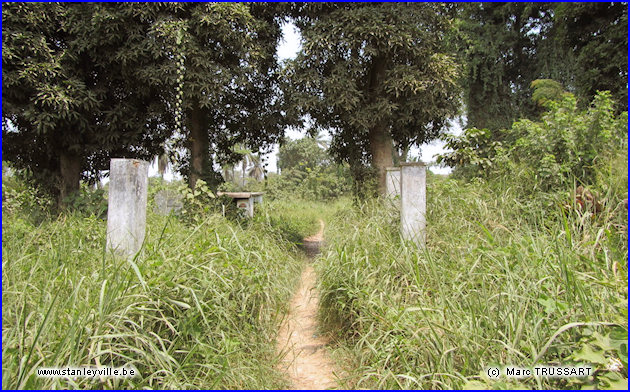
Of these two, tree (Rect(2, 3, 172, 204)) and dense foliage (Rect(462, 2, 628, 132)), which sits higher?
dense foliage (Rect(462, 2, 628, 132))

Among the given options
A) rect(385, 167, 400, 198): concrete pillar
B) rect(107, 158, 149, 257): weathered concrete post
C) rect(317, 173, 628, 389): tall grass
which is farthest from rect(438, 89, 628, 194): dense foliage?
rect(107, 158, 149, 257): weathered concrete post

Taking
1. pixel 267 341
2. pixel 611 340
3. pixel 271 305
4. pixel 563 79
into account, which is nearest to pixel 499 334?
pixel 611 340

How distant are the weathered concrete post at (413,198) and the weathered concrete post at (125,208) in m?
2.33

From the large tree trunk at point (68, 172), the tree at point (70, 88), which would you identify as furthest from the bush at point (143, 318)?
the large tree trunk at point (68, 172)

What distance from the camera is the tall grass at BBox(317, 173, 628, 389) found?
1.81 meters

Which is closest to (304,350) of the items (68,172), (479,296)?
(479,296)

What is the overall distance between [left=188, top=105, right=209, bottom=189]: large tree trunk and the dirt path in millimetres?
3590

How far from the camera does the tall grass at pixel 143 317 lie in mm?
1742

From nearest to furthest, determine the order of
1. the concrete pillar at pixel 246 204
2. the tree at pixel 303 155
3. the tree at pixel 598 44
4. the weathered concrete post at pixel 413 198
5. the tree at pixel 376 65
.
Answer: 1. the weathered concrete post at pixel 413 198
2. the tree at pixel 376 65
3. the concrete pillar at pixel 246 204
4. the tree at pixel 598 44
5. the tree at pixel 303 155

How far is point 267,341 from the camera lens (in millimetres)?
2660

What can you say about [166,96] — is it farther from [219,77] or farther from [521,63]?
[521,63]

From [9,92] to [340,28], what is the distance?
480cm

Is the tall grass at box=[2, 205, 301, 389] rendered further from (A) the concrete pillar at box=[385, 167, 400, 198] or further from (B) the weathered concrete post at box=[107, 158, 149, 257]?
(A) the concrete pillar at box=[385, 167, 400, 198]

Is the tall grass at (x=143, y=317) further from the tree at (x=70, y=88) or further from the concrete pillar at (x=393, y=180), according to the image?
the tree at (x=70, y=88)
